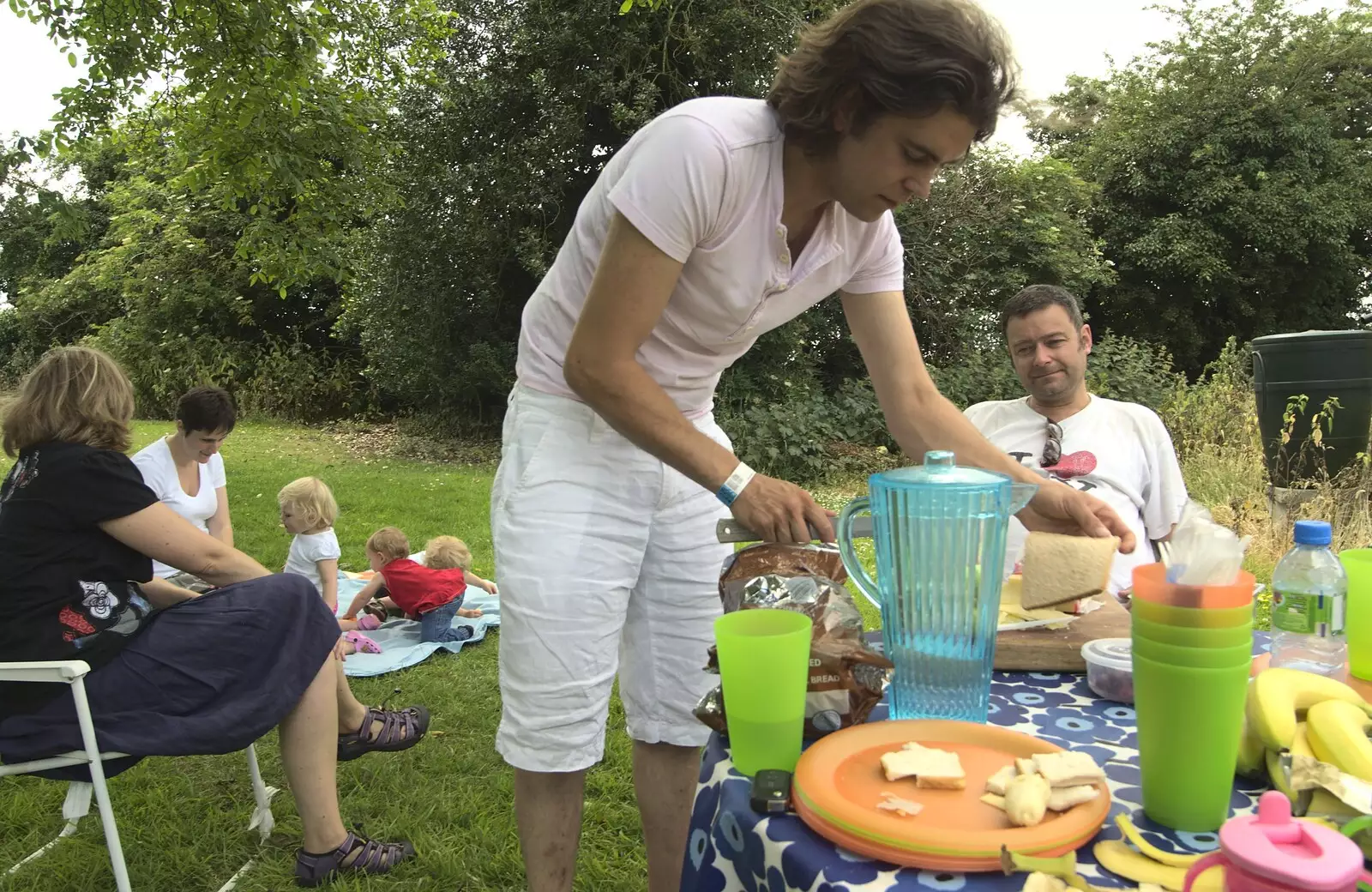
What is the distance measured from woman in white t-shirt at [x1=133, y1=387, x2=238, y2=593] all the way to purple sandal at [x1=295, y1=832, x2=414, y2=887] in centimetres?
151

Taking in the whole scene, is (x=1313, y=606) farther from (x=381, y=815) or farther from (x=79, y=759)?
(x=381, y=815)

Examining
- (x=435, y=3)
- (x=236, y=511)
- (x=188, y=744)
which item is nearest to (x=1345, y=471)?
(x=188, y=744)

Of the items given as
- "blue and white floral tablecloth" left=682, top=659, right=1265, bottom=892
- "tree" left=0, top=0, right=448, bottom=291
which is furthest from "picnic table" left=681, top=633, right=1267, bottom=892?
"tree" left=0, top=0, right=448, bottom=291

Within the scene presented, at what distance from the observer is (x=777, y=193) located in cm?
148

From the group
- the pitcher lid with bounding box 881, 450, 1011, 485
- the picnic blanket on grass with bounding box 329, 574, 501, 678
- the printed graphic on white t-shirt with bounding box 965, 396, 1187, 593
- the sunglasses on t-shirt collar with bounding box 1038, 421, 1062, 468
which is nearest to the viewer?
the pitcher lid with bounding box 881, 450, 1011, 485

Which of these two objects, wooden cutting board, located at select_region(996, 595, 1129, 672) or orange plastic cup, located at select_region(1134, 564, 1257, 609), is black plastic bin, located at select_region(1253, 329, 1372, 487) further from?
orange plastic cup, located at select_region(1134, 564, 1257, 609)

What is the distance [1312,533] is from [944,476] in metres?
0.56

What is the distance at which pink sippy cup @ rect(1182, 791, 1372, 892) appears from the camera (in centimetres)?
58

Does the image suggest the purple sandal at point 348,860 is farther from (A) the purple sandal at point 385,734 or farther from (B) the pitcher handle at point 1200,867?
(B) the pitcher handle at point 1200,867

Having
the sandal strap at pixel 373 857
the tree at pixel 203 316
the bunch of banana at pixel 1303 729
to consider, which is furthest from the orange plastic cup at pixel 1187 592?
the tree at pixel 203 316

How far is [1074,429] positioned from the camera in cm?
299

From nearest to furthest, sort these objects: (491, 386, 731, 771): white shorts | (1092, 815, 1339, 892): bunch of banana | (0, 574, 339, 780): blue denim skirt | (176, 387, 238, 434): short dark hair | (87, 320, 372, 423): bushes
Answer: (1092, 815, 1339, 892): bunch of banana → (491, 386, 731, 771): white shorts → (0, 574, 339, 780): blue denim skirt → (176, 387, 238, 434): short dark hair → (87, 320, 372, 423): bushes

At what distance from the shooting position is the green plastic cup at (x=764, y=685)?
958mm

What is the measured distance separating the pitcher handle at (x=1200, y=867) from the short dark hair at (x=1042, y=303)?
261 cm
